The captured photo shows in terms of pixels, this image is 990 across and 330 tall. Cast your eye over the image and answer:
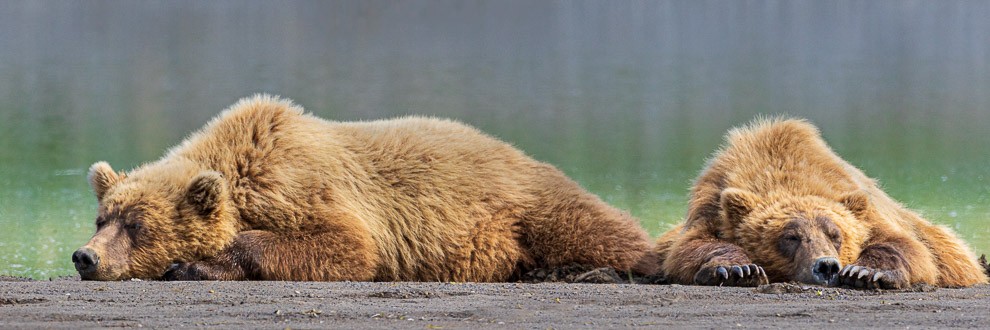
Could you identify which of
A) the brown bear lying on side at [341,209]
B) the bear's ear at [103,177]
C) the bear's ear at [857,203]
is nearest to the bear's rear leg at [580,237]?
the brown bear lying on side at [341,209]

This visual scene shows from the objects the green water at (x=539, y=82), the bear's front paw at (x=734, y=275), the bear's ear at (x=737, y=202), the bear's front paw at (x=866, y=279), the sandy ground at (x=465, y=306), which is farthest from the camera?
the green water at (x=539, y=82)

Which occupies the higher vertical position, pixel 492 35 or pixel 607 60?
pixel 492 35

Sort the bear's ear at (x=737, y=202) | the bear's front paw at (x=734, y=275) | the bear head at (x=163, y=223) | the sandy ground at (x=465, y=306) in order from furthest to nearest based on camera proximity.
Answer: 1. the bear's ear at (x=737, y=202)
2. the bear head at (x=163, y=223)
3. the bear's front paw at (x=734, y=275)
4. the sandy ground at (x=465, y=306)

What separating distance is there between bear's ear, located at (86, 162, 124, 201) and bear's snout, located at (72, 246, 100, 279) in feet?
2.54

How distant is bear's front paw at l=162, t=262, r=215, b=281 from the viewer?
8.18 meters

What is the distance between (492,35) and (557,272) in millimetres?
80989

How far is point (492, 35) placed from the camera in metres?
89.6

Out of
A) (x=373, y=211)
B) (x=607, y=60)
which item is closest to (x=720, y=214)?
(x=373, y=211)

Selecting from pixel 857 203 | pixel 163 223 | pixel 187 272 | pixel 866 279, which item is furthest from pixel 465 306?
pixel 857 203

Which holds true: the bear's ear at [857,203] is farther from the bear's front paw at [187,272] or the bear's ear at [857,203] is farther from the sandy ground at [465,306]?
the bear's front paw at [187,272]

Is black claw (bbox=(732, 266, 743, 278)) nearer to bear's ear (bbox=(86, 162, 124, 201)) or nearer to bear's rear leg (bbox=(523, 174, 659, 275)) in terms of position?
bear's rear leg (bbox=(523, 174, 659, 275))

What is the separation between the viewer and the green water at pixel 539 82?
18141mm

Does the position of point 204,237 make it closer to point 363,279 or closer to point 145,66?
point 363,279

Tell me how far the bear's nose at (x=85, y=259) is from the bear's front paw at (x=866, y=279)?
430 centimetres
